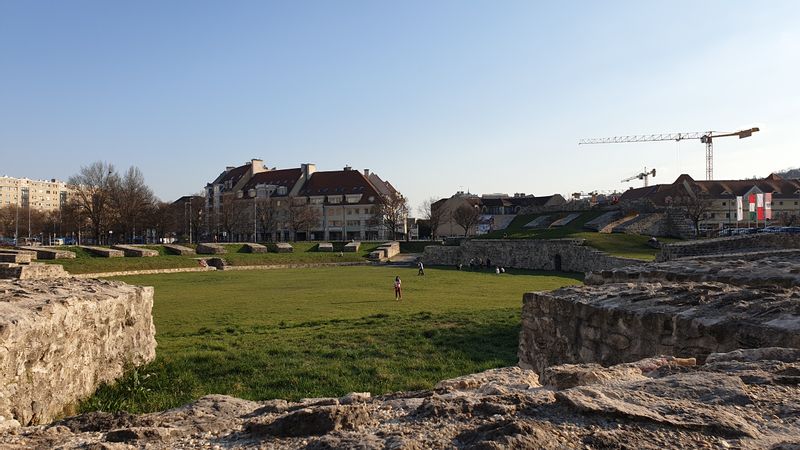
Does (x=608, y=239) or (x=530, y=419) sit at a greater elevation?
(x=608, y=239)

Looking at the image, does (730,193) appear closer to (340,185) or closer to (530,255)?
(530,255)

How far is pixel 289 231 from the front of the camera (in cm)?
9912

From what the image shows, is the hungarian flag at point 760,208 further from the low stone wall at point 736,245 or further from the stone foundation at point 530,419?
the stone foundation at point 530,419

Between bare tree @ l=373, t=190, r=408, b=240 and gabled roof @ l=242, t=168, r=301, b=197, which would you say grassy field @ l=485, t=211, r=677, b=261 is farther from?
gabled roof @ l=242, t=168, r=301, b=197

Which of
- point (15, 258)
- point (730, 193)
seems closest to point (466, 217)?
point (730, 193)

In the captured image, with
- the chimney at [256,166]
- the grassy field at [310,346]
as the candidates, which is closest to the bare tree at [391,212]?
the chimney at [256,166]

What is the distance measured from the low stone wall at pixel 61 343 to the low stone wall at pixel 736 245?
2119 centimetres

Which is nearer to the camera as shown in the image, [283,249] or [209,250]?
[209,250]

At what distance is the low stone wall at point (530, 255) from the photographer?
44625 millimetres

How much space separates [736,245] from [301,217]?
73184 mm

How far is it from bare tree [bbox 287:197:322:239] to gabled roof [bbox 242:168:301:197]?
999 cm

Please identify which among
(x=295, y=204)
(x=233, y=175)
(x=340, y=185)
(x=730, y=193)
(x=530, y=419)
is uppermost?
(x=233, y=175)

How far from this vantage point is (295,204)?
93625 millimetres

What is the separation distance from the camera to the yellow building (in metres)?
170
